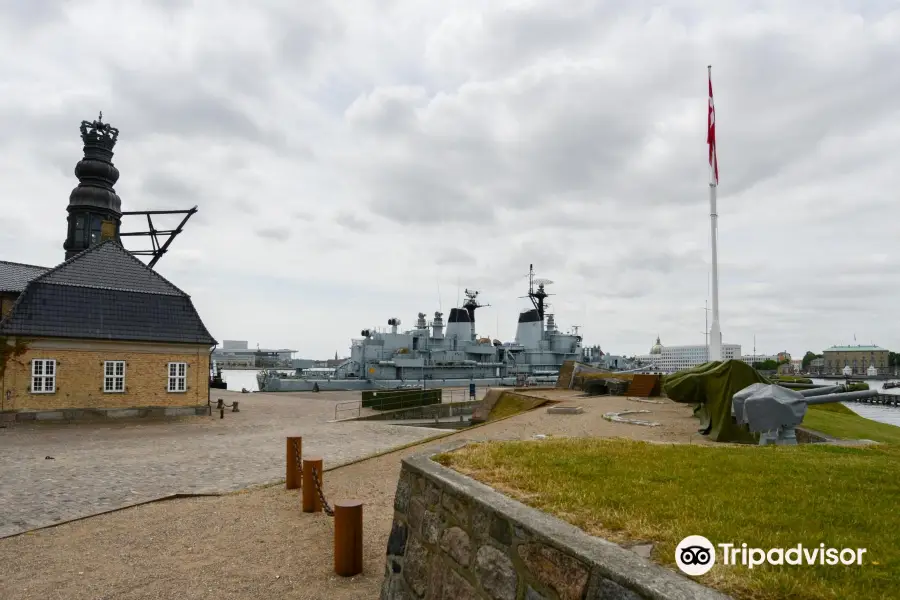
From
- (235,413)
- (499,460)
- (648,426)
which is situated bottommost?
(235,413)

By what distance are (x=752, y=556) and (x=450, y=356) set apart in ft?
183

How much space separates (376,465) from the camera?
11.8 m

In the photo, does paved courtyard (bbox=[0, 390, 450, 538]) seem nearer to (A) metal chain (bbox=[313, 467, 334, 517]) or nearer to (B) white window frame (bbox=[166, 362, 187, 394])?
(B) white window frame (bbox=[166, 362, 187, 394])

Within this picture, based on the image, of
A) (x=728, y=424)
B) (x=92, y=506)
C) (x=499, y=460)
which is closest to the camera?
(x=499, y=460)

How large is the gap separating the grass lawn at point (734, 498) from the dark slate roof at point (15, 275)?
2525 cm

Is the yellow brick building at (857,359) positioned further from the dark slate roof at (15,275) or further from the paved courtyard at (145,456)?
the dark slate roof at (15,275)

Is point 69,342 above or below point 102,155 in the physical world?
below

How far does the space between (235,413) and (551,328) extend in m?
49.3

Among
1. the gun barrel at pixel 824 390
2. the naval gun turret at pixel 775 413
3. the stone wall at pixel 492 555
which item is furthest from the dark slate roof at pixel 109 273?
the gun barrel at pixel 824 390

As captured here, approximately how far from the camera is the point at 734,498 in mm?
4129

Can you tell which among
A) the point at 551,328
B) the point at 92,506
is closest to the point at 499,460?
the point at 92,506

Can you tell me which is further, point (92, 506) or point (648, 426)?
point (648, 426)

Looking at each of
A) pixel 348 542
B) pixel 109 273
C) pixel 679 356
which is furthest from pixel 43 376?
pixel 679 356

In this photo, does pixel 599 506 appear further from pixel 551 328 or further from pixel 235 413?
pixel 551 328
